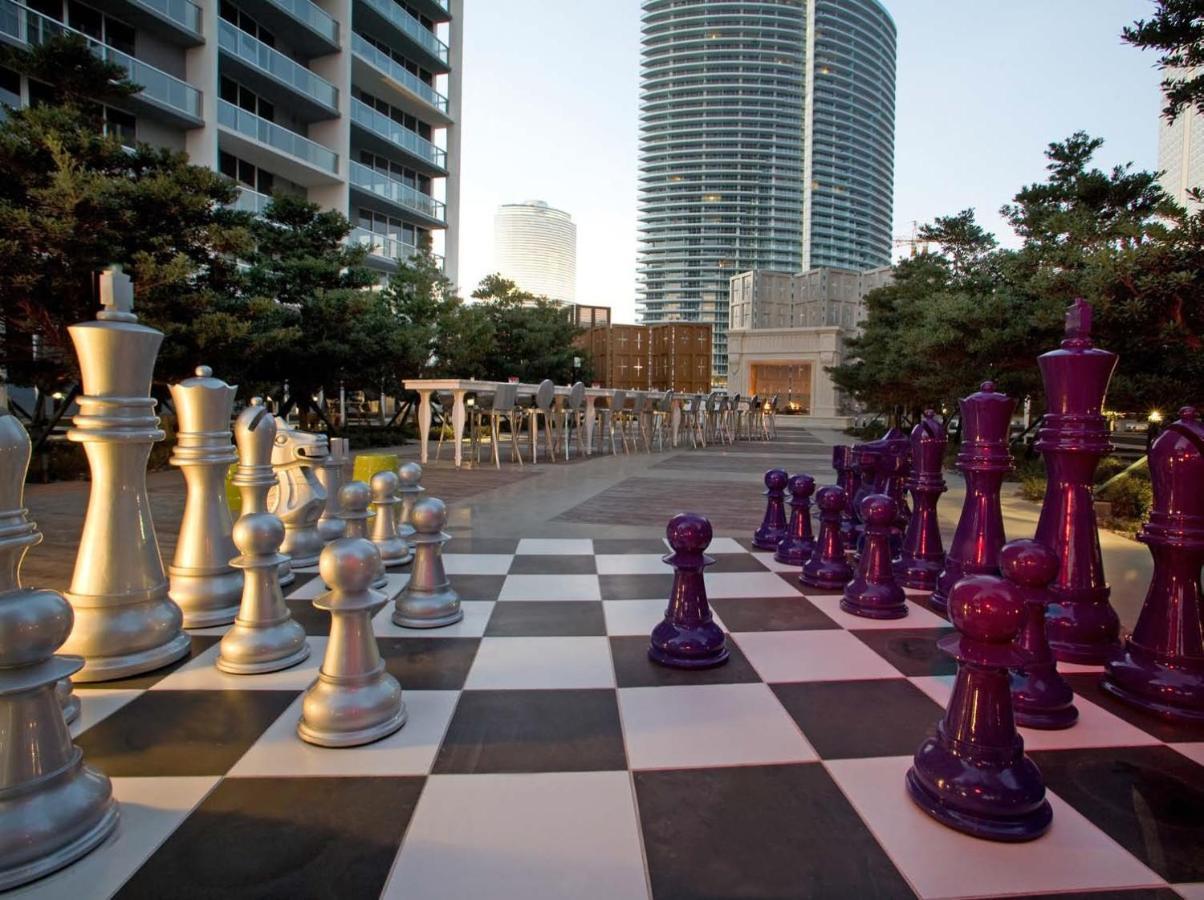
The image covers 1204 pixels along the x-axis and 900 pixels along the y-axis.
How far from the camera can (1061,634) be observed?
1.66 m

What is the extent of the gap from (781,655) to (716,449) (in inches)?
369

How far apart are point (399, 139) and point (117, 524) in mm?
19180

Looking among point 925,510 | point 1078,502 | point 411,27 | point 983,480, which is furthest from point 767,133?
point 1078,502

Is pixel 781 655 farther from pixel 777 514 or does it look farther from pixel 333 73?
pixel 333 73

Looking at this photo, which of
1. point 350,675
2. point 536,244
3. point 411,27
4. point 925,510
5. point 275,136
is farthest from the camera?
point 536,244

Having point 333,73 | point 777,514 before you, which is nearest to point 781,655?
point 777,514

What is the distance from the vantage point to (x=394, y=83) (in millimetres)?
17531

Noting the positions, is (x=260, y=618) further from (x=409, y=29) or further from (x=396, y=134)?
(x=409, y=29)

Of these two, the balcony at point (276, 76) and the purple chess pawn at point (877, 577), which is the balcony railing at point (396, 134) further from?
the purple chess pawn at point (877, 577)

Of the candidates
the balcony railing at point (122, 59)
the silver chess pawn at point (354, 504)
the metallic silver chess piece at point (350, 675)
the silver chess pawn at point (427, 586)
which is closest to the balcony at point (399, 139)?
the balcony railing at point (122, 59)

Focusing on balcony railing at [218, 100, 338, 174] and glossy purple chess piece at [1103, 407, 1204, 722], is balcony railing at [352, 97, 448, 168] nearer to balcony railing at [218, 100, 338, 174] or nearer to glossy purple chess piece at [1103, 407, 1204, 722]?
balcony railing at [218, 100, 338, 174]

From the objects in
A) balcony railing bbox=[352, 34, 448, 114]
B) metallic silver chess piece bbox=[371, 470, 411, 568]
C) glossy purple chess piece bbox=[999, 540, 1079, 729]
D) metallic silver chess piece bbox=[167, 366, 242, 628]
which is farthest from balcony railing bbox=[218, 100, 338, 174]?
glossy purple chess piece bbox=[999, 540, 1079, 729]

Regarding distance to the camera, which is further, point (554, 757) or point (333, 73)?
point (333, 73)

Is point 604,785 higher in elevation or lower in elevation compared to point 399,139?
lower
